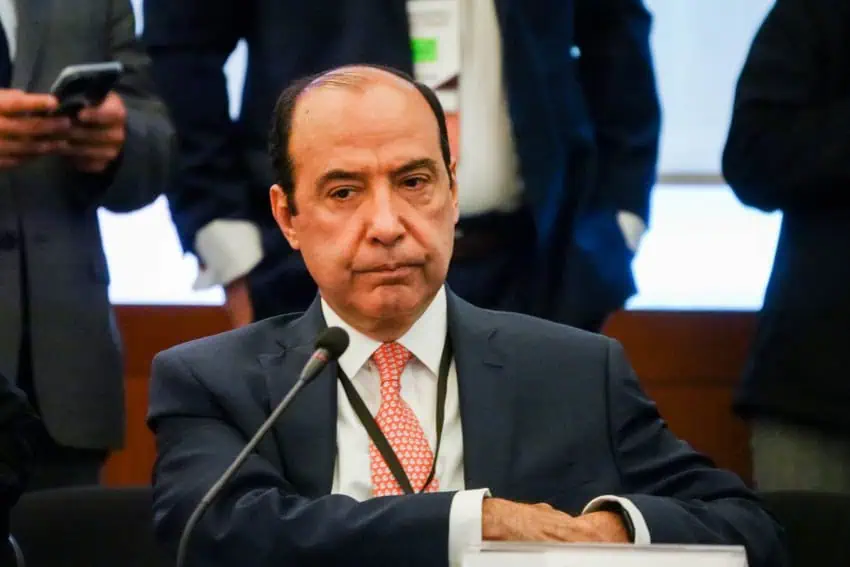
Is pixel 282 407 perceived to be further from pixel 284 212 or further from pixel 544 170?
pixel 544 170

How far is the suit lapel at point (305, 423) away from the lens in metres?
2.27

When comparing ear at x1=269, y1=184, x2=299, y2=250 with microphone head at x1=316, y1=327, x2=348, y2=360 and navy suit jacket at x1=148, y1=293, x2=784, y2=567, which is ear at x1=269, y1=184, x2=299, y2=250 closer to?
navy suit jacket at x1=148, y1=293, x2=784, y2=567

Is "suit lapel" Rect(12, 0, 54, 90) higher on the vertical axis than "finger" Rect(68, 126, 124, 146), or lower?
higher

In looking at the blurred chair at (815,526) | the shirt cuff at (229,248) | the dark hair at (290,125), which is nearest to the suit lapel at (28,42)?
the shirt cuff at (229,248)

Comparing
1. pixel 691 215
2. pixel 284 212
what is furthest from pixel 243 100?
pixel 691 215

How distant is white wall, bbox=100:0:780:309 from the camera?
4098 millimetres

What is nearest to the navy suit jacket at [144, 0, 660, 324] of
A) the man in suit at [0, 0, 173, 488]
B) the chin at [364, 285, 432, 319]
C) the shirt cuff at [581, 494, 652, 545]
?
the man in suit at [0, 0, 173, 488]

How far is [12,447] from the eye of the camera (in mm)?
2355

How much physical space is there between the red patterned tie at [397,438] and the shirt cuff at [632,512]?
0.81ft

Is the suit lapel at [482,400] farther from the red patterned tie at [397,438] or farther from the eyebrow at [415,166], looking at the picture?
the eyebrow at [415,166]

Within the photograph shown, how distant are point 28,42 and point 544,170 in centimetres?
102

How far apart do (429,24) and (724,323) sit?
1.42m

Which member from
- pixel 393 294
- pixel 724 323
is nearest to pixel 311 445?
pixel 393 294

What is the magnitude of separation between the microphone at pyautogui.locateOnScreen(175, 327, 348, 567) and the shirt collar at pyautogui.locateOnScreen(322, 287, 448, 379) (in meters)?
0.38
